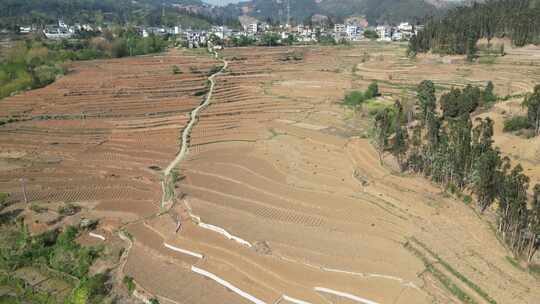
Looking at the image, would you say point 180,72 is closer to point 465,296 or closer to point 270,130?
point 270,130

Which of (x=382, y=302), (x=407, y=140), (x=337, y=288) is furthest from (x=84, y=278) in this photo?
(x=407, y=140)

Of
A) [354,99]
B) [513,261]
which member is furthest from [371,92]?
[513,261]

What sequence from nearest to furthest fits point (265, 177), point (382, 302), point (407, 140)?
1. point (382, 302)
2. point (265, 177)
3. point (407, 140)

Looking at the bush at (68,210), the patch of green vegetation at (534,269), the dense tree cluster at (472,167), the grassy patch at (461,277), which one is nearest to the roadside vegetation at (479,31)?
the dense tree cluster at (472,167)

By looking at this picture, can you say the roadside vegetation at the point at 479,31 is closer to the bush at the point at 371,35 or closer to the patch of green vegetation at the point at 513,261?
the bush at the point at 371,35

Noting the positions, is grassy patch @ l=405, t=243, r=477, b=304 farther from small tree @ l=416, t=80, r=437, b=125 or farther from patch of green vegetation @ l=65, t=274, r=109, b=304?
small tree @ l=416, t=80, r=437, b=125
